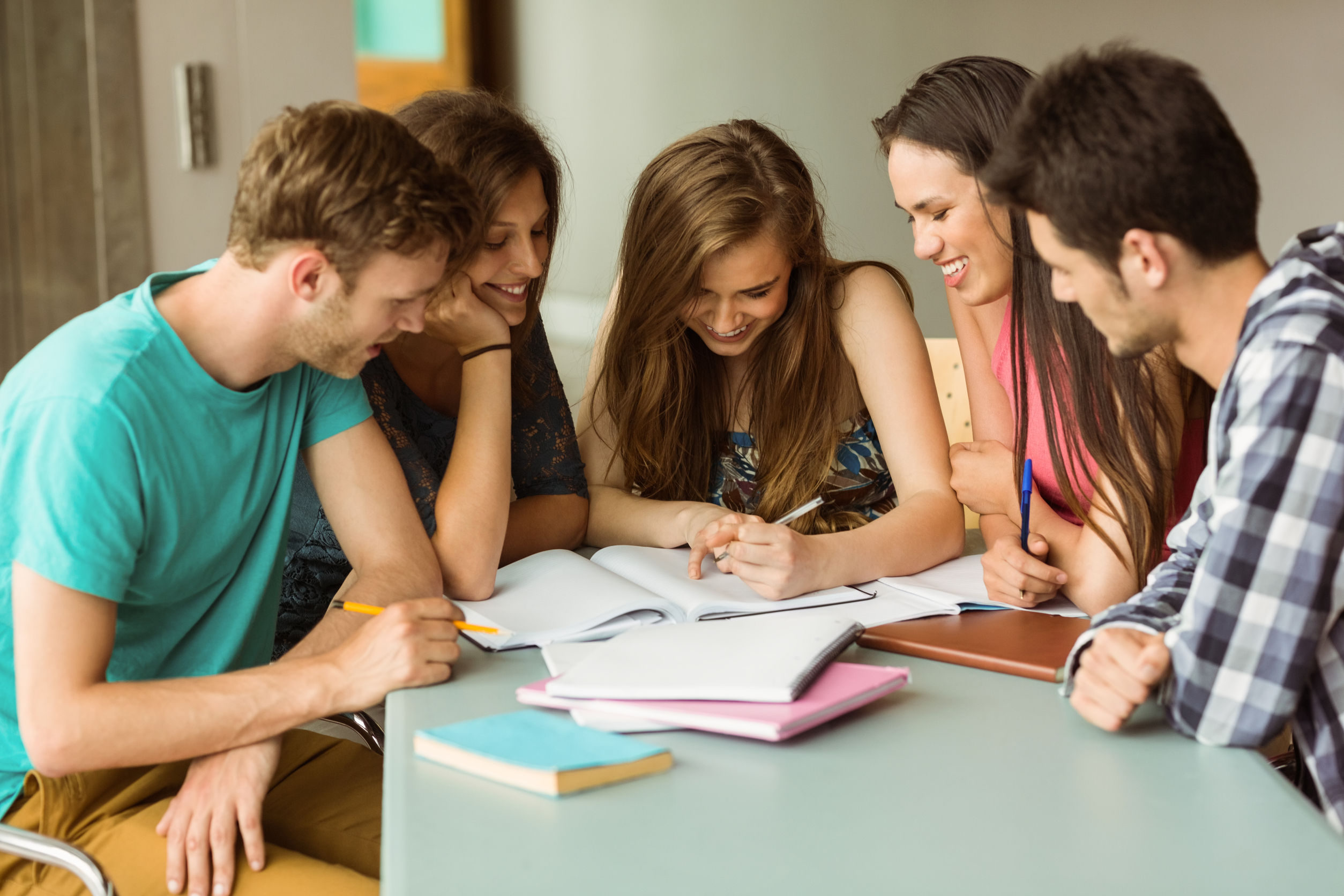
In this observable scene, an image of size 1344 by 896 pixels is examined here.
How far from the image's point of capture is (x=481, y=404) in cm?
147

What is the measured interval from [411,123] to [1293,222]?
169 centimetres

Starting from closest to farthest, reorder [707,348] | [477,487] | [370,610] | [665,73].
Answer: [370,610]
[477,487]
[707,348]
[665,73]

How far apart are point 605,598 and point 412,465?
0.40 m

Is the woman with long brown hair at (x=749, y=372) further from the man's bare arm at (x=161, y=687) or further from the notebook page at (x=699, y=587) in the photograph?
the man's bare arm at (x=161, y=687)

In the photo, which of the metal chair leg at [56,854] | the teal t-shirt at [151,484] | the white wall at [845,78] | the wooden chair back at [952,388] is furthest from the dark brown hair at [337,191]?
the white wall at [845,78]

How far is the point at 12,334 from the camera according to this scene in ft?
10.6

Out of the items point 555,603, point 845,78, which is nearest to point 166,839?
point 555,603

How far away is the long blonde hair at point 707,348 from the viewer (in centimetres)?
161

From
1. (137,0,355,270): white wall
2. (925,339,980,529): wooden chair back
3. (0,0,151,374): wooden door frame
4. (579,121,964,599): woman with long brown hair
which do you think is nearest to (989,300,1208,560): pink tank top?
(579,121,964,599): woman with long brown hair

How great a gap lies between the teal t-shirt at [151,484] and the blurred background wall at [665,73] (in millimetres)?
757

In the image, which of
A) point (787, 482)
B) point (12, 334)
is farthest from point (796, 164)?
point (12, 334)

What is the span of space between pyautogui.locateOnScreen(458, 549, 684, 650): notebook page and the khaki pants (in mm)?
211

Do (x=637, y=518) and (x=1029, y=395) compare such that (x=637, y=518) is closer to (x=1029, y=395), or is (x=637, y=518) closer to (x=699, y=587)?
(x=699, y=587)

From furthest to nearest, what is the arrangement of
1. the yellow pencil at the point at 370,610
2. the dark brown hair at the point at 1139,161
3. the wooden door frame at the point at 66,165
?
the wooden door frame at the point at 66,165
the yellow pencil at the point at 370,610
the dark brown hair at the point at 1139,161
